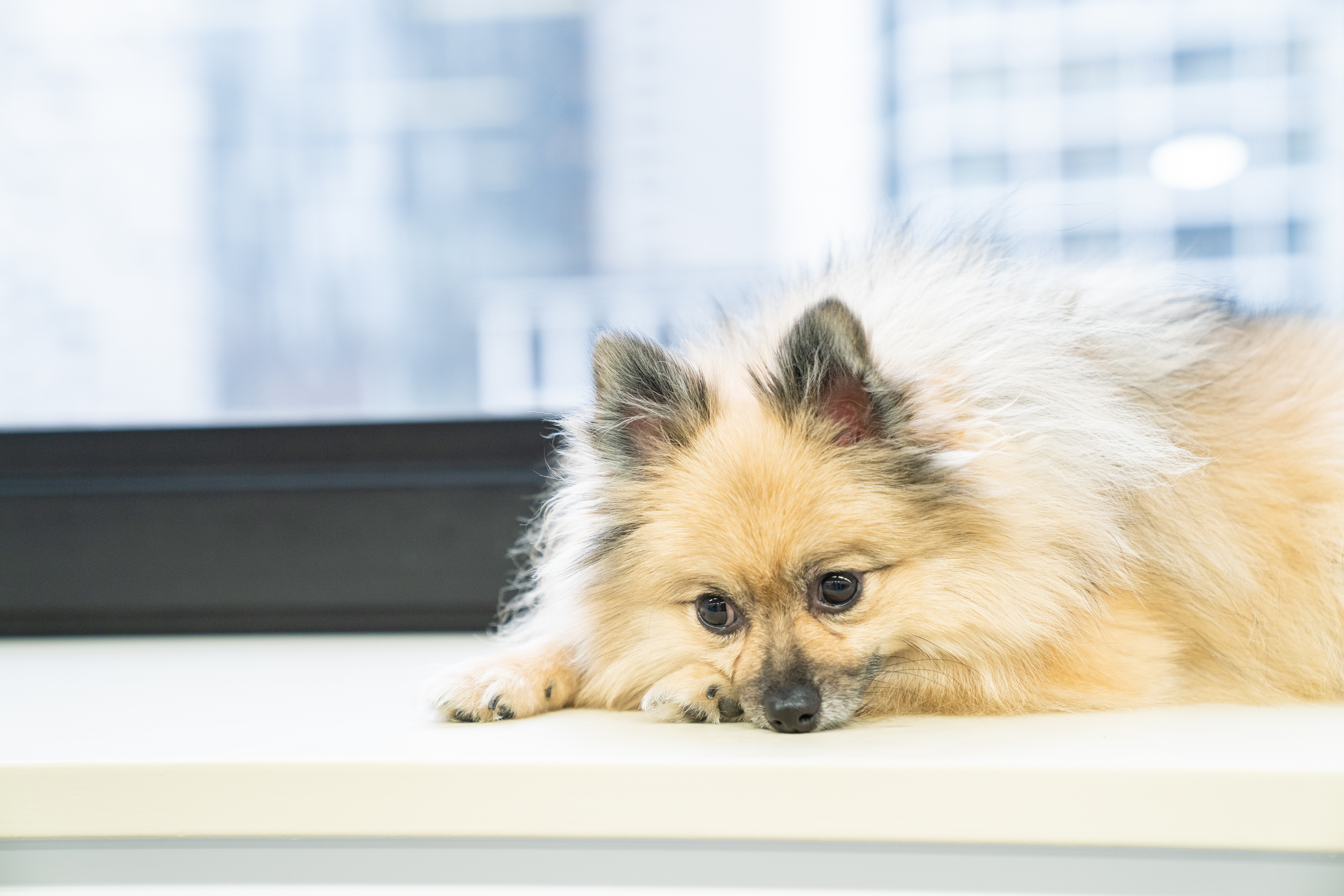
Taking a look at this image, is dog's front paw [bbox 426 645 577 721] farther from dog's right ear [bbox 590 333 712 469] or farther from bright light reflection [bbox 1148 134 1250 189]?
bright light reflection [bbox 1148 134 1250 189]

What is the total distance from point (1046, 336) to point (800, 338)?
41 cm

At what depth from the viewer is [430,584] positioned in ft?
6.76

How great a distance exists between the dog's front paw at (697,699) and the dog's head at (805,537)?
0.03 metres

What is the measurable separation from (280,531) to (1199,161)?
214 cm

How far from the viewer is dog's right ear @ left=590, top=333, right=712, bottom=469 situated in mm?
1304

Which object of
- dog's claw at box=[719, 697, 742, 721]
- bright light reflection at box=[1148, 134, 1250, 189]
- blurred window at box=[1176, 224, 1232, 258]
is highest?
bright light reflection at box=[1148, 134, 1250, 189]

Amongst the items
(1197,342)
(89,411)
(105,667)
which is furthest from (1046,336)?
(89,411)

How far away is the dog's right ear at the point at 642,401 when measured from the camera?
1.30 m

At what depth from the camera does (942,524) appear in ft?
4.18

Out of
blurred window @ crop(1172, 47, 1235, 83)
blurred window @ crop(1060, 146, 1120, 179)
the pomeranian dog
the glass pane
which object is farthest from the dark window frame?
blurred window @ crop(1172, 47, 1235, 83)

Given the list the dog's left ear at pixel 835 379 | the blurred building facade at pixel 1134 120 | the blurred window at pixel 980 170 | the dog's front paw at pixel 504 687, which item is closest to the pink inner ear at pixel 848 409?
the dog's left ear at pixel 835 379

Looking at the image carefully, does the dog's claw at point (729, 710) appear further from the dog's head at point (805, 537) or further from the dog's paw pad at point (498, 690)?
the dog's paw pad at point (498, 690)

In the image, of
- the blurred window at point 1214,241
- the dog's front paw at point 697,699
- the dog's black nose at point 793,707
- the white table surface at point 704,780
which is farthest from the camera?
the blurred window at point 1214,241

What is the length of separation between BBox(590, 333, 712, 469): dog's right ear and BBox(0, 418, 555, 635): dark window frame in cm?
73
